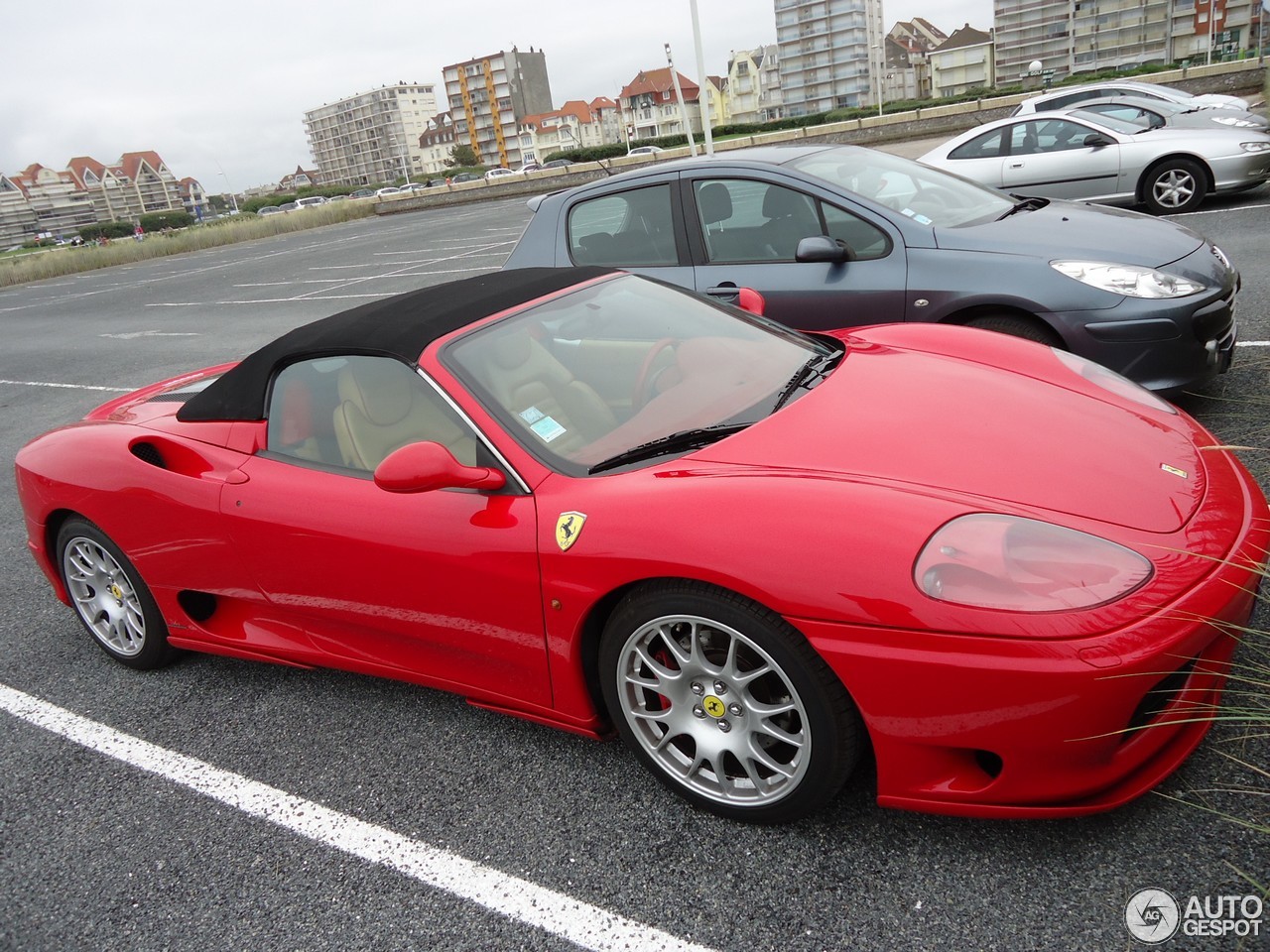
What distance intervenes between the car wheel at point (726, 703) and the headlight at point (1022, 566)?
34 cm

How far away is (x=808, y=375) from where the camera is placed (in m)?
2.90

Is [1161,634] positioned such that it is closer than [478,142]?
Yes

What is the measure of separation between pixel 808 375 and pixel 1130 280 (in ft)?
7.02

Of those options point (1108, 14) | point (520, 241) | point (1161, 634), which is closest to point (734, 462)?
point (1161, 634)

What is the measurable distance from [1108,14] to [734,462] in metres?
134

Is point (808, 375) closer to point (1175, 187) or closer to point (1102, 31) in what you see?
point (1175, 187)

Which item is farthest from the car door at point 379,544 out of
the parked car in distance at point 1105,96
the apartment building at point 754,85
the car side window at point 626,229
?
the apartment building at point 754,85

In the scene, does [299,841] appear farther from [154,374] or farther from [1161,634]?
[154,374]

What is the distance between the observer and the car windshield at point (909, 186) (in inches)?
187

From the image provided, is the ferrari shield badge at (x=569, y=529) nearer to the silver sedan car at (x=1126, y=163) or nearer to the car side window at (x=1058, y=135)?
the silver sedan car at (x=1126, y=163)

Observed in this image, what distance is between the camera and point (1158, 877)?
1903mm

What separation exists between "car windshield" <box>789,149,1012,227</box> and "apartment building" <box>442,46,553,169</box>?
429ft

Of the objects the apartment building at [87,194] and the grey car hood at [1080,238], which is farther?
the apartment building at [87,194]

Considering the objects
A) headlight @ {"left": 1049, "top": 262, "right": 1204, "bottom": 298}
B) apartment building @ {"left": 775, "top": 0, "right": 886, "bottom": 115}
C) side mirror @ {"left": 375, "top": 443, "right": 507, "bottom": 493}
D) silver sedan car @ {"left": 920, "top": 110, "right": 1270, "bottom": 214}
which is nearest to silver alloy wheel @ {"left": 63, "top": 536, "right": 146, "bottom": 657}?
side mirror @ {"left": 375, "top": 443, "right": 507, "bottom": 493}
